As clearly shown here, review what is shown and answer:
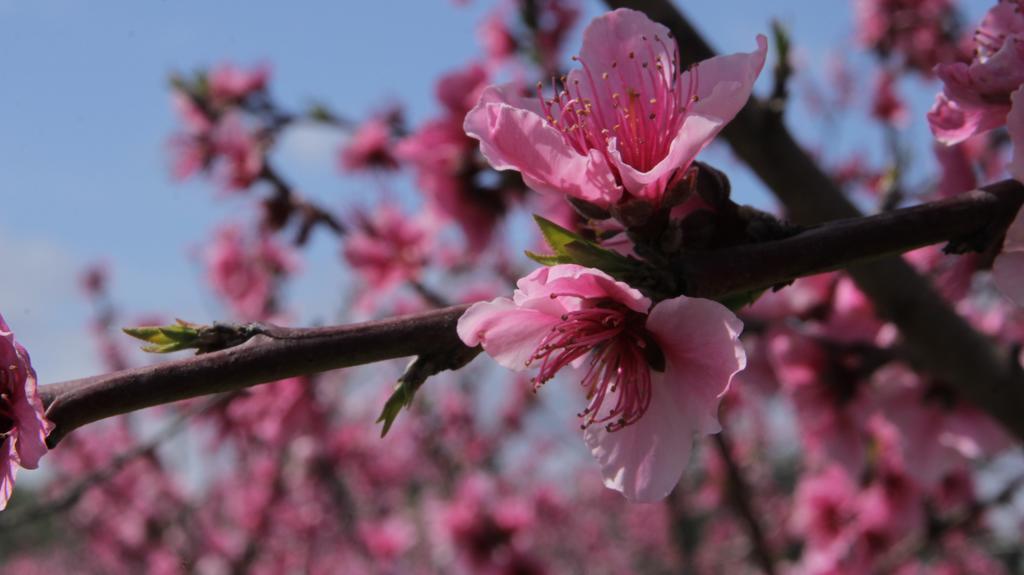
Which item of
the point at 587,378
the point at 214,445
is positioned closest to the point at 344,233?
the point at 214,445

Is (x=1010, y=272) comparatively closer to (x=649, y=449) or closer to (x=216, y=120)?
(x=649, y=449)

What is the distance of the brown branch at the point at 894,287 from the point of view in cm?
161

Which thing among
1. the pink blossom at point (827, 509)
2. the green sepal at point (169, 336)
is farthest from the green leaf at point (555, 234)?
the pink blossom at point (827, 509)

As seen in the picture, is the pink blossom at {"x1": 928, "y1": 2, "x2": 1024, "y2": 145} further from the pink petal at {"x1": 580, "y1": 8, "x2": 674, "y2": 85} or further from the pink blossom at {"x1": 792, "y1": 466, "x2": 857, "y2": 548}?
the pink blossom at {"x1": 792, "y1": 466, "x2": 857, "y2": 548}

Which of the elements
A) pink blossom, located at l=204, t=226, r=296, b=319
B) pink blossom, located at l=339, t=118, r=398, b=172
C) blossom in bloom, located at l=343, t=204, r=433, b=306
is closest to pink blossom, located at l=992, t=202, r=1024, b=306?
blossom in bloom, located at l=343, t=204, r=433, b=306

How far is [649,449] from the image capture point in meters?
0.99

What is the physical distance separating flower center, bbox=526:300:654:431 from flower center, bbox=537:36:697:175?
0.69 feet

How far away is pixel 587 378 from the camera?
1.09 metres

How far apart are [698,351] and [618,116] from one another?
1.11ft

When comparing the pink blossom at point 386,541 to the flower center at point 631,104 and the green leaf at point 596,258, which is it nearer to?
the flower center at point 631,104

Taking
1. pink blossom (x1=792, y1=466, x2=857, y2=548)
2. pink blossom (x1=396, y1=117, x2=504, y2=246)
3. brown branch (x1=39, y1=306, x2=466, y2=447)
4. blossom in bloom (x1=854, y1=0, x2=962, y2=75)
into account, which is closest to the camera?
brown branch (x1=39, y1=306, x2=466, y2=447)

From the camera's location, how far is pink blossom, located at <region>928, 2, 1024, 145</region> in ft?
3.17

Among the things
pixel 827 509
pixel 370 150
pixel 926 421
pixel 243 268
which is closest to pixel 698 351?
pixel 926 421

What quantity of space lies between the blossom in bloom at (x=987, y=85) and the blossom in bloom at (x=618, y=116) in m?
0.29
